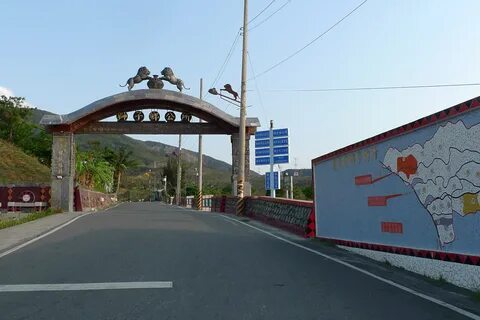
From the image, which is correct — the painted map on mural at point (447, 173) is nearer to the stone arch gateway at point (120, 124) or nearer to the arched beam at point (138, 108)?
the stone arch gateway at point (120, 124)

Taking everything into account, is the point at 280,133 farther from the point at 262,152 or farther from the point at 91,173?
the point at 91,173

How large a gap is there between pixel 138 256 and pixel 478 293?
249 inches

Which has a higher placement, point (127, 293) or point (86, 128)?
point (86, 128)

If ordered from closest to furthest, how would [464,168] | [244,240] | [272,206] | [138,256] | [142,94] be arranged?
1. [464,168]
2. [138,256]
3. [244,240]
4. [272,206]
5. [142,94]

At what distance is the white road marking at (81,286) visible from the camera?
8.13 meters

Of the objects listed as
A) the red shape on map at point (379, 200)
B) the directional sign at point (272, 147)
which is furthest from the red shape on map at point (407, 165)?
the directional sign at point (272, 147)

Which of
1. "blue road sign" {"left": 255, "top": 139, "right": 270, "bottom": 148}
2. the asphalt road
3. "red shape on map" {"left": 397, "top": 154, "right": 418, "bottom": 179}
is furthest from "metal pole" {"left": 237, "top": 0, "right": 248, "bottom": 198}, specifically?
"red shape on map" {"left": 397, "top": 154, "right": 418, "bottom": 179}

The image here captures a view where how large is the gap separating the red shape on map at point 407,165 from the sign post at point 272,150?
22858 mm

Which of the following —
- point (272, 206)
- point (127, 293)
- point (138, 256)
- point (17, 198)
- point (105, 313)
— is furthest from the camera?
point (17, 198)

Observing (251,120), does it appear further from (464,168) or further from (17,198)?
(464,168)

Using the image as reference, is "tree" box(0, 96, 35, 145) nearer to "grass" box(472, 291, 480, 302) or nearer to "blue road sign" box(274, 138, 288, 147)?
"blue road sign" box(274, 138, 288, 147)

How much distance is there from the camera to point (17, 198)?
106ft

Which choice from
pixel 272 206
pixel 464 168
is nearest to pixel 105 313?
pixel 464 168

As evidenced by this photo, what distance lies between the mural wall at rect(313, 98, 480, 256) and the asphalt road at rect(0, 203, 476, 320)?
4.20ft
